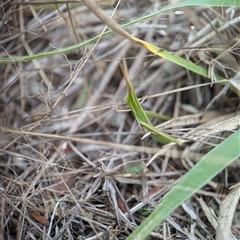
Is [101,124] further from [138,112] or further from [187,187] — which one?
[187,187]

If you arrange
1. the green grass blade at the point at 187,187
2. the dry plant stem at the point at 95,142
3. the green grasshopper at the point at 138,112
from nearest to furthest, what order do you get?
the green grass blade at the point at 187,187 < the green grasshopper at the point at 138,112 < the dry plant stem at the point at 95,142

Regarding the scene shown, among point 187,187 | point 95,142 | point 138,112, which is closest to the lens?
point 187,187

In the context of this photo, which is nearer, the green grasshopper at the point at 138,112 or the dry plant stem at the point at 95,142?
the green grasshopper at the point at 138,112

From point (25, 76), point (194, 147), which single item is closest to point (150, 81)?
point (194, 147)

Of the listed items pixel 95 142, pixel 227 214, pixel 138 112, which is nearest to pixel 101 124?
pixel 95 142

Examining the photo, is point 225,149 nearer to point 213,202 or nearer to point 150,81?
point 213,202

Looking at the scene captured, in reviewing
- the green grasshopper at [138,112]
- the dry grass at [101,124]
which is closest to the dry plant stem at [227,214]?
the dry grass at [101,124]

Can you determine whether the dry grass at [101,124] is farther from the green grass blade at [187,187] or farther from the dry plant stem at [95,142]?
the green grass blade at [187,187]
